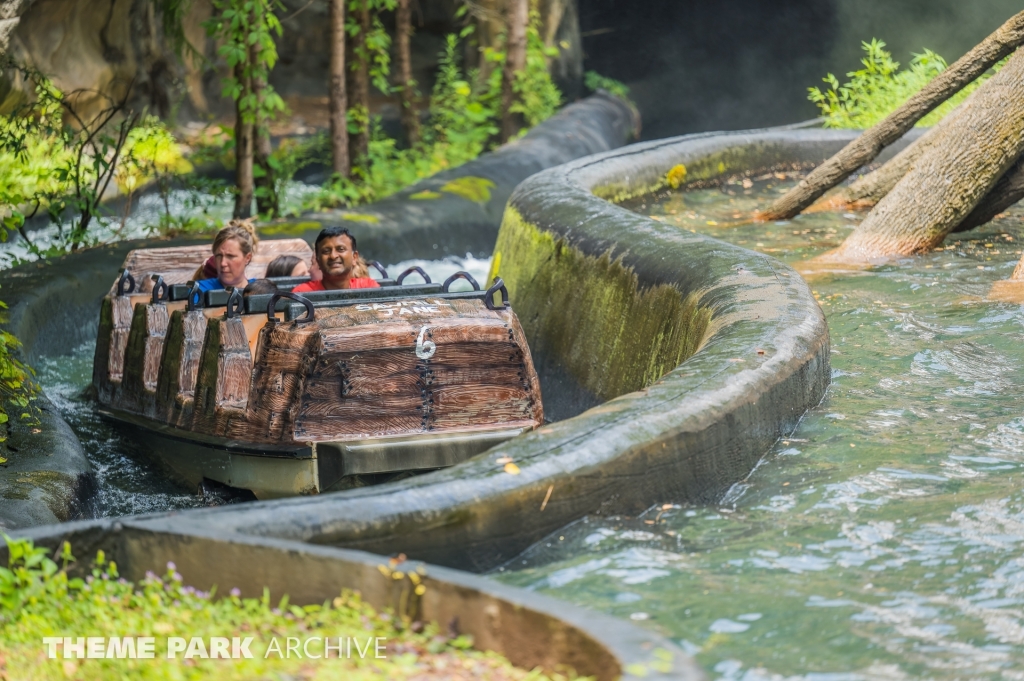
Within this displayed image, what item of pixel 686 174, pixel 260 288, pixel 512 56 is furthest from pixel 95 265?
pixel 512 56

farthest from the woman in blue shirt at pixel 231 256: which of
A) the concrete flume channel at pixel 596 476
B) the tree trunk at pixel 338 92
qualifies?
the tree trunk at pixel 338 92

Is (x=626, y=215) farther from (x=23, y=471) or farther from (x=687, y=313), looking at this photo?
(x=23, y=471)

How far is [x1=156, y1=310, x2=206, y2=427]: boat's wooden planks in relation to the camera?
5547mm

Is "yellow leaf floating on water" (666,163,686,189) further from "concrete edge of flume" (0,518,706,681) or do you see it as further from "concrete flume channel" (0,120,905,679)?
"concrete edge of flume" (0,518,706,681)

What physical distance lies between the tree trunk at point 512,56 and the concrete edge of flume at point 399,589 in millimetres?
12770

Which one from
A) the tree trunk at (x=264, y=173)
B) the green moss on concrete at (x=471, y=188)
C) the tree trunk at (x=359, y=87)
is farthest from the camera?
the tree trunk at (x=359, y=87)

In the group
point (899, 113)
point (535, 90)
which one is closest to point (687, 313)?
point (899, 113)

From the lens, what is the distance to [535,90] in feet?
51.7

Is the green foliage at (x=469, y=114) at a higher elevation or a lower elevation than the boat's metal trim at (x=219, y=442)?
higher

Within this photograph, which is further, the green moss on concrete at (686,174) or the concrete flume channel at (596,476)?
the green moss on concrete at (686,174)

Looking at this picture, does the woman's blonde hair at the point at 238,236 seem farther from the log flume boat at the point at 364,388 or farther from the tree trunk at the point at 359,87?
the tree trunk at the point at 359,87

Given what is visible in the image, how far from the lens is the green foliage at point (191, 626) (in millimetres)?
2145

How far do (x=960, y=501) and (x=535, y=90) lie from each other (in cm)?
1313

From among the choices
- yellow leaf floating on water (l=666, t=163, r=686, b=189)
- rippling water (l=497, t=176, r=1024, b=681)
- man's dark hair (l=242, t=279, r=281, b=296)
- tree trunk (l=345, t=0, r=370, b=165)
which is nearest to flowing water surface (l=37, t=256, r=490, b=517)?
man's dark hair (l=242, t=279, r=281, b=296)
